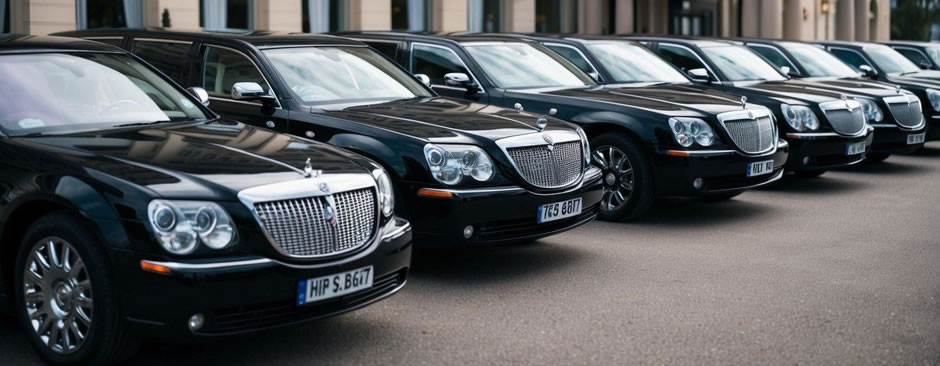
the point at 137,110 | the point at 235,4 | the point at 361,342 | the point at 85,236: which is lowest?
the point at 361,342

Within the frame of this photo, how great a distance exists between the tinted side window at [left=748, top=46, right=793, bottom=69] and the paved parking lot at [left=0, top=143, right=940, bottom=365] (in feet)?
20.6

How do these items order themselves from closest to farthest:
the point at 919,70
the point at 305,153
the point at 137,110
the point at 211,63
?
1. the point at 305,153
2. the point at 137,110
3. the point at 211,63
4. the point at 919,70

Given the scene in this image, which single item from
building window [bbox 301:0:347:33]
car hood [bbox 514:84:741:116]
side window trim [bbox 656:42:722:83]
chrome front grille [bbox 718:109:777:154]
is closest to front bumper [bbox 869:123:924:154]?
side window trim [bbox 656:42:722:83]

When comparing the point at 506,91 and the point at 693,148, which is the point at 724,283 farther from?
the point at 506,91

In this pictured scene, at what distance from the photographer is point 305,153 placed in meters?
5.42

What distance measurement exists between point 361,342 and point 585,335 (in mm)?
1118

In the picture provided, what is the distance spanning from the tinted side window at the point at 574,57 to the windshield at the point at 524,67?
3.02 feet

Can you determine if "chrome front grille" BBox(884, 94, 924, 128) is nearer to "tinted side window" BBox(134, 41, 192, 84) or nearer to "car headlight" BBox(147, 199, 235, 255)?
"tinted side window" BBox(134, 41, 192, 84)

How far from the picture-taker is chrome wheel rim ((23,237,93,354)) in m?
4.70

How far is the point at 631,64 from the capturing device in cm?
1159

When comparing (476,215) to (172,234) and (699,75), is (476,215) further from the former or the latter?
(699,75)

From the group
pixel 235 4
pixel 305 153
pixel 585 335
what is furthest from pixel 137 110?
pixel 235 4

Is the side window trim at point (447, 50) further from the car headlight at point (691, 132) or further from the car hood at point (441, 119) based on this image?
the car headlight at point (691, 132)

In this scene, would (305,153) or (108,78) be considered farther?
(108,78)
